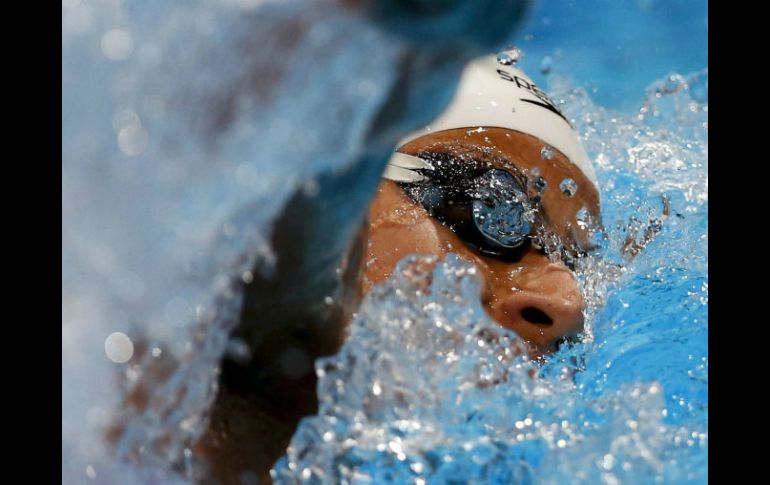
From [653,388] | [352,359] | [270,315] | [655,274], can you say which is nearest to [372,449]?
[352,359]

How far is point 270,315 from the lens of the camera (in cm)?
70

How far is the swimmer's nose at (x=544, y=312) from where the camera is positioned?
1267 millimetres

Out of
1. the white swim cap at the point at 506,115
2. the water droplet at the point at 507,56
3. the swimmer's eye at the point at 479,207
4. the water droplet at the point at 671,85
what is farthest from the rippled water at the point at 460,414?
the water droplet at the point at 671,85

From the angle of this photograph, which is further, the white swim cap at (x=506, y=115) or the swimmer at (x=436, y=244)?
the white swim cap at (x=506, y=115)

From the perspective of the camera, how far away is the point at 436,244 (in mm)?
1309

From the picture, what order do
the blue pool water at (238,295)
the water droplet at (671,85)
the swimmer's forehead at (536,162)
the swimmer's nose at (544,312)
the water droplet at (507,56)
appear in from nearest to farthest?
the blue pool water at (238,295) < the swimmer's nose at (544,312) < the swimmer's forehead at (536,162) < the water droplet at (507,56) < the water droplet at (671,85)

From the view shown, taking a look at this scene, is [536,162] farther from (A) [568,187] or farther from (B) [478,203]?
(B) [478,203]

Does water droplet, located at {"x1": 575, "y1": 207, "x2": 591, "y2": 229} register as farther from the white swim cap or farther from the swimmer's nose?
the swimmer's nose

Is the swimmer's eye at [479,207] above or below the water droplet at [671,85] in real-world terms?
above

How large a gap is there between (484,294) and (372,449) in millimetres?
502

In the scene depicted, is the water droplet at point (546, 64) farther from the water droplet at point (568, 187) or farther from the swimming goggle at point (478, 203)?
the swimming goggle at point (478, 203)

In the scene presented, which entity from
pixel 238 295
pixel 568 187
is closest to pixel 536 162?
pixel 568 187

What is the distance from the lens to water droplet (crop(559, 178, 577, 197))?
1.51 m

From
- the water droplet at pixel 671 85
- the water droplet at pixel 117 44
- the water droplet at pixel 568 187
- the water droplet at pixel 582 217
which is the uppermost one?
the water droplet at pixel 117 44
